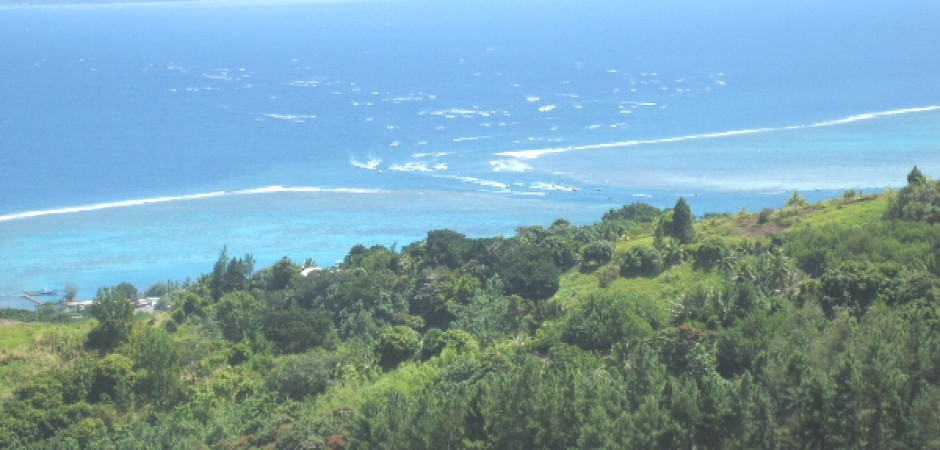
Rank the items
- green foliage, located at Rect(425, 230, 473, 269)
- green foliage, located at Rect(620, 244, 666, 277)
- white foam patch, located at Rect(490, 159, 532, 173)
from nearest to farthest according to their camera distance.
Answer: green foliage, located at Rect(620, 244, 666, 277)
green foliage, located at Rect(425, 230, 473, 269)
white foam patch, located at Rect(490, 159, 532, 173)

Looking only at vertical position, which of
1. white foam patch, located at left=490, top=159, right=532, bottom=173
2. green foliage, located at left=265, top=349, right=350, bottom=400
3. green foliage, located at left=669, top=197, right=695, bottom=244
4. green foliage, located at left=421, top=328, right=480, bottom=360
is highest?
white foam patch, located at left=490, top=159, right=532, bottom=173

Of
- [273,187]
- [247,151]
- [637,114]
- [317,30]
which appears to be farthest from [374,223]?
[317,30]

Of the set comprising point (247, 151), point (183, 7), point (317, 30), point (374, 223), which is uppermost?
point (183, 7)

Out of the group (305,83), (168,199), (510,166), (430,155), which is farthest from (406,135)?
(305,83)

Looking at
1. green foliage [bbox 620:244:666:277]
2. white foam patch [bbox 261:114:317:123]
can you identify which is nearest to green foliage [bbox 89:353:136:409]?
green foliage [bbox 620:244:666:277]

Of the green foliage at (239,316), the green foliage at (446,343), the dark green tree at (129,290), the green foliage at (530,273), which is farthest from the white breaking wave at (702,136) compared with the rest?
the green foliage at (446,343)

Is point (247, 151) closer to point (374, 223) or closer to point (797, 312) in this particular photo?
point (374, 223)

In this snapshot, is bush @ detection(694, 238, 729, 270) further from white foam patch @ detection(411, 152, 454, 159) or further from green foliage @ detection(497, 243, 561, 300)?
white foam patch @ detection(411, 152, 454, 159)

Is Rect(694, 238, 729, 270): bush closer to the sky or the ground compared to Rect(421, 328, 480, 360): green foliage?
closer to the sky
